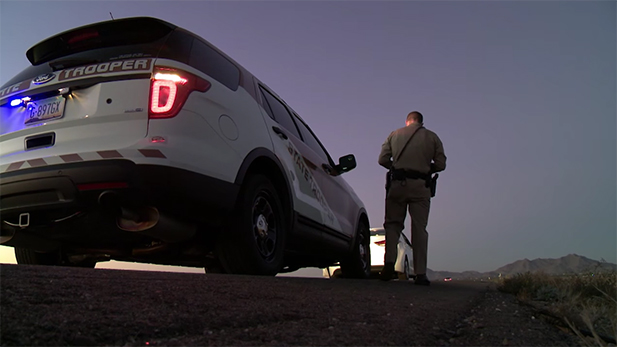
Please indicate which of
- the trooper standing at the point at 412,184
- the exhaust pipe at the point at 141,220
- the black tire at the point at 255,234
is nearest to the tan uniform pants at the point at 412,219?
the trooper standing at the point at 412,184

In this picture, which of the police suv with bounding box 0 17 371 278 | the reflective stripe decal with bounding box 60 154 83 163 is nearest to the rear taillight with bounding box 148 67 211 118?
the police suv with bounding box 0 17 371 278

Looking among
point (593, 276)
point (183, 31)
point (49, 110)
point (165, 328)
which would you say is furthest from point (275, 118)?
point (593, 276)

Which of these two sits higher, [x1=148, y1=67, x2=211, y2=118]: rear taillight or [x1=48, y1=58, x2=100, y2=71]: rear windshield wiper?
[x1=48, y1=58, x2=100, y2=71]: rear windshield wiper

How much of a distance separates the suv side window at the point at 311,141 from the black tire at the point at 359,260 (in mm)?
1520

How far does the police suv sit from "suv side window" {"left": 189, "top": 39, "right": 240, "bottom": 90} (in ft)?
0.05

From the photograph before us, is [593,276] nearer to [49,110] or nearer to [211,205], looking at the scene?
[211,205]

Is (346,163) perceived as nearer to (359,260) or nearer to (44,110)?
(359,260)

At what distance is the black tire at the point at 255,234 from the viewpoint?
356 cm

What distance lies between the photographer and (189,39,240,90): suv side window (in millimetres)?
3561

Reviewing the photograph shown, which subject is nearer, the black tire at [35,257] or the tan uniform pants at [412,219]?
the black tire at [35,257]

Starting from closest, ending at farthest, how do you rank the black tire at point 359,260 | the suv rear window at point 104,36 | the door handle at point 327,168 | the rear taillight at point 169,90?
the rear taillight at point 169,90 → the suv rear window at point 104,36 → the door handle at point 327,168 → the black tire at point 359,260

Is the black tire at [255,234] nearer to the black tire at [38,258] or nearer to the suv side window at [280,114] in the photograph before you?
the suv side window at [280,114]

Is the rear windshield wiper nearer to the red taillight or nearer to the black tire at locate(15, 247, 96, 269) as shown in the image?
the red taillight

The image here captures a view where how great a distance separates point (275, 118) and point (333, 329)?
3.22 meters
